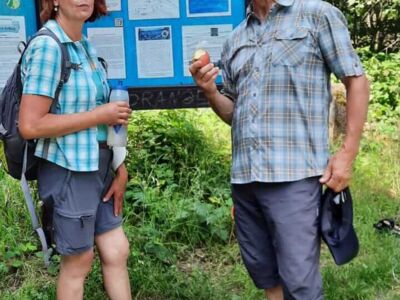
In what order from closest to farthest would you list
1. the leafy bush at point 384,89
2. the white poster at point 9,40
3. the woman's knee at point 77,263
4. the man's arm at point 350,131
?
1. the man's arm at point 350,131
2. the woman's knee at point 77,263
3. the white poster at point 9,40
4. the leafy bush at point 384,89

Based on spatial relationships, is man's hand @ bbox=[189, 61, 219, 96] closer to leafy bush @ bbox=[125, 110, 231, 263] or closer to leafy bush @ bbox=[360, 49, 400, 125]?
leafy bush @ bbox=[125, 110, 231, 263]

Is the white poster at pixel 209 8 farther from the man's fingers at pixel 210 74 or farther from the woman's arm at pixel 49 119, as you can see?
the woman's arm at pixel 49 119

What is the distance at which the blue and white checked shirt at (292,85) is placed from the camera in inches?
98.0

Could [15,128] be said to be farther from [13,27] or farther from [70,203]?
[13,27]

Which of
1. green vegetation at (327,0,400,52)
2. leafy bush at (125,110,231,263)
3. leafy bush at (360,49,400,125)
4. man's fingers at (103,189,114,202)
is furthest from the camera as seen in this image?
green vegetation at (327,0,400,52)

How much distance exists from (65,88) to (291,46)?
3.17 feet

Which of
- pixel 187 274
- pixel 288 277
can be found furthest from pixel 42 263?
pixel 288 277

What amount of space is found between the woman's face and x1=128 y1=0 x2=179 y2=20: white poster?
1.22 m

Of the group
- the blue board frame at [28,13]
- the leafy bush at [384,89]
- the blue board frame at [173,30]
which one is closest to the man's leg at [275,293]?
the blue board frame at [173,30]

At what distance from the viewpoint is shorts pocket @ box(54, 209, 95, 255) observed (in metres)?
2.70

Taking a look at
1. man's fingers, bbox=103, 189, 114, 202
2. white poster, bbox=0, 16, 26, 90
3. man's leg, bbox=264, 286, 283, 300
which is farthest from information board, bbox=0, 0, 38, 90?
man's leg, bbox=264, 286, 283, 300

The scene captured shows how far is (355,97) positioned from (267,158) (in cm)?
43

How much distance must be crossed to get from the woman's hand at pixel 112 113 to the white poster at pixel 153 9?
1.35 metres

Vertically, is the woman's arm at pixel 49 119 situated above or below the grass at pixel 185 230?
above
